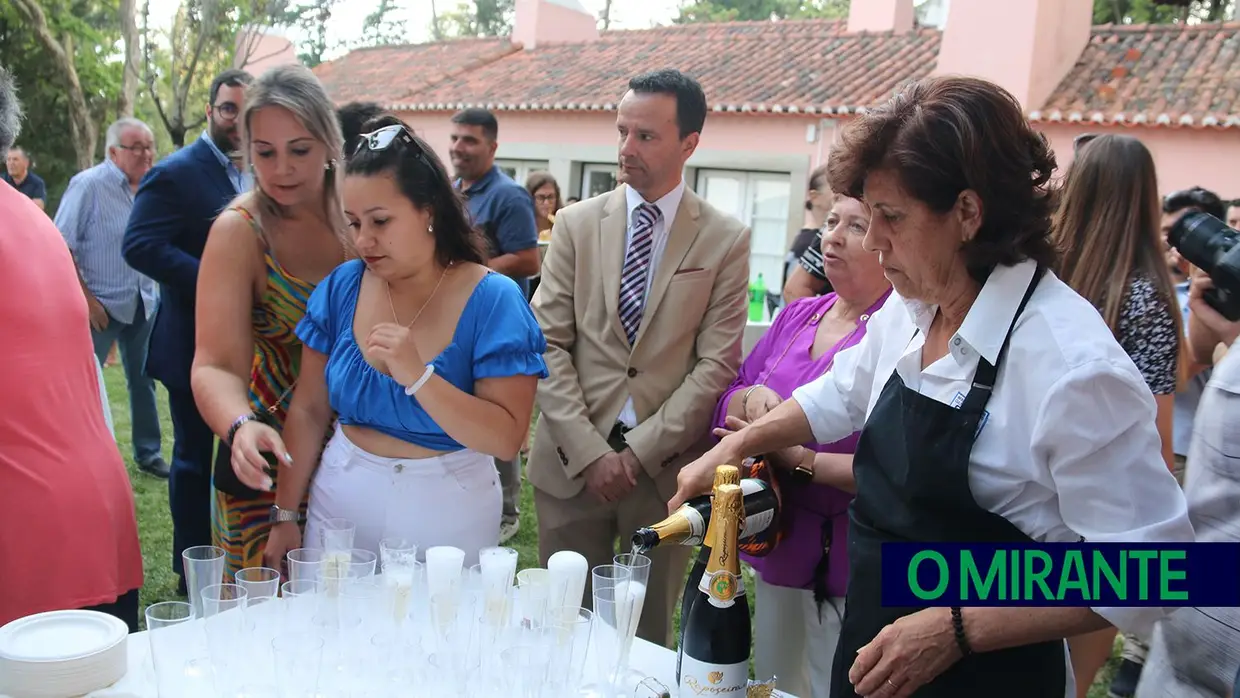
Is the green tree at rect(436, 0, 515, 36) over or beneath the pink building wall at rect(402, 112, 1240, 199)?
over

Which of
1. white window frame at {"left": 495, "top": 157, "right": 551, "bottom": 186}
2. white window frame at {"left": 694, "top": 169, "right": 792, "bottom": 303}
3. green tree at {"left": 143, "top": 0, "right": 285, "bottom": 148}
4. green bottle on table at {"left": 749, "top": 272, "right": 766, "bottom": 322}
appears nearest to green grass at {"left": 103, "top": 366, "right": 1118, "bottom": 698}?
green bottle on table at {"left": 749, "top": 272, "right": 766, "bottom": 322}

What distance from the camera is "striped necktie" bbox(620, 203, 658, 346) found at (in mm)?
3092

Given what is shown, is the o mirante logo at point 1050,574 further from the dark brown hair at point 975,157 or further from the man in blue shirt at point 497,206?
the man in blue shirt at point 497,206

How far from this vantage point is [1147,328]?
2900 millimetres

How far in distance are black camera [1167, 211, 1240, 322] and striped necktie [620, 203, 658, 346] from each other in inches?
60.3

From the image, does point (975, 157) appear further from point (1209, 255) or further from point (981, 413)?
point (1209, 255)

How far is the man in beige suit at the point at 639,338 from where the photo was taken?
119 inches


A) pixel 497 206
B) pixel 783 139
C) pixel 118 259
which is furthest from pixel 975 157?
pixel 783 139

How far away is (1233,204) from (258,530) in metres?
4.40

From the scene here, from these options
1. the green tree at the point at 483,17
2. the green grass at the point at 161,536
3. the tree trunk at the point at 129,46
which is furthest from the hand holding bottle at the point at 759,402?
the green tree at the point at 483,17

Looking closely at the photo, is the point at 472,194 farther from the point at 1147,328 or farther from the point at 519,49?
the point at 519,49

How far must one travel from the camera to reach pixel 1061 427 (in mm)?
1361

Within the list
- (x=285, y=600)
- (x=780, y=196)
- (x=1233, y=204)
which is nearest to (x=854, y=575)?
(x=285, y=600)

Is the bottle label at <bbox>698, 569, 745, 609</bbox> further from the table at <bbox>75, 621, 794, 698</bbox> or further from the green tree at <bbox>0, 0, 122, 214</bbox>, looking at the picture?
the green tree at <bbox>0, 0, 122, 214</bbox>
